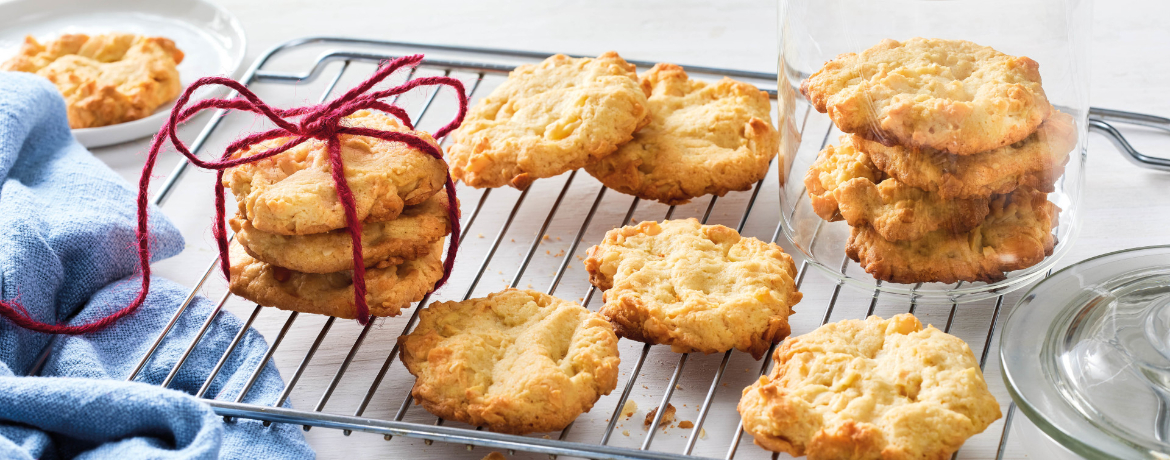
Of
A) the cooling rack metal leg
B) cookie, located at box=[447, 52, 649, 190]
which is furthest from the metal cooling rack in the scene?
cookie, located at box=[447, 52, 649, 190]

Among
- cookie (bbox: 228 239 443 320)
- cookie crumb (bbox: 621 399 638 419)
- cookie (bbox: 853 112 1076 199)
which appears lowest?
cookie crumb (bbox: 621 399 638 419)

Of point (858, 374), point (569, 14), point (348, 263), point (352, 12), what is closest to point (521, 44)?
point (569, 14)

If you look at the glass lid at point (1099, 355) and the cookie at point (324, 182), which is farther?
the cookie at point (324, 182)

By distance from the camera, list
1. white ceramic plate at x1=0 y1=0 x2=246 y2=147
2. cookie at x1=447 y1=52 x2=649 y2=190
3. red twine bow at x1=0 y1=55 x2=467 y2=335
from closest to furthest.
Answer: red twine bow at x1=0 y1=55 x2=467 y2=335 < cookie at x1=447 y1=52 x2=649 y2=190 < white ceramic plate at x1=0 y1=0 x2=246 y2=147

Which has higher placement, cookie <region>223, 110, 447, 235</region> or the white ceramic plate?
cookie <region>223, 110, 447, 235</region>

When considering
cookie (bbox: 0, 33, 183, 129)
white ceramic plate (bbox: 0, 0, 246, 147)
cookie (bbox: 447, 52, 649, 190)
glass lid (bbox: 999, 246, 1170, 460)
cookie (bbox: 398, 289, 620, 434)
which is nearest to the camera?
glass lid (bbox: 999, 246, 1170, 460)

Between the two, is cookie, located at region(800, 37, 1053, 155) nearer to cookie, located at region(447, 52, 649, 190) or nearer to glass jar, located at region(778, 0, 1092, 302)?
glass jar, located at region(778, 0, 1092, 302)

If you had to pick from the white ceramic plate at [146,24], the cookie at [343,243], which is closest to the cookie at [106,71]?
the white ceramic plate at [146,24]

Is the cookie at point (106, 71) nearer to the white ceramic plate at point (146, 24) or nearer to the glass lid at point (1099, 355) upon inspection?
the white ceramic plate at point (146, 24)
